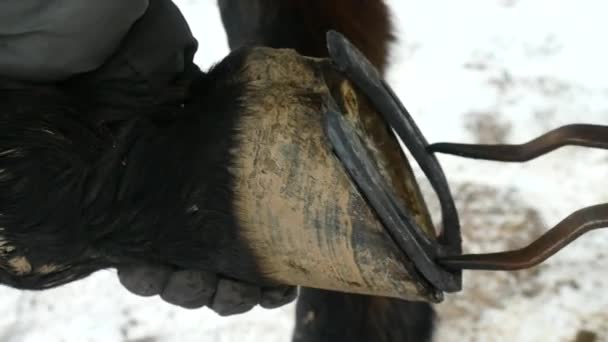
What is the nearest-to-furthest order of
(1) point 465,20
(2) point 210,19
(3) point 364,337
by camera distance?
1. (3) point 364,337
2. (1) point 465,20
3. (2) point 210,19

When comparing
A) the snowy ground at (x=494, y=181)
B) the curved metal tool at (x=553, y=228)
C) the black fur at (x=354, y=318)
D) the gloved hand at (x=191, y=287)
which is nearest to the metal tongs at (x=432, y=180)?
the curved metal tool at (x=553, y=228)

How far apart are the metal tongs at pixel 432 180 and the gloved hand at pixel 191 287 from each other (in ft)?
0.49

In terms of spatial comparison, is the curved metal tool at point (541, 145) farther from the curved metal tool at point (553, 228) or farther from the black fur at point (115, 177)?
the black fur at point (115, 177)

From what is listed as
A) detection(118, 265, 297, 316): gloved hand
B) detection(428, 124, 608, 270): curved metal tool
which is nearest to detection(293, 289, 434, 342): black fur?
detection(118, 265, 297, 316): gloved hand

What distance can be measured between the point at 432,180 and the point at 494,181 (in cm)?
80

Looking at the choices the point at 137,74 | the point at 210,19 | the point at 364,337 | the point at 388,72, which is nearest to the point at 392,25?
the point at 388,72

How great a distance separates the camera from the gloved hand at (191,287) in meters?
0.56

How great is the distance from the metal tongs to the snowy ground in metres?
0.61

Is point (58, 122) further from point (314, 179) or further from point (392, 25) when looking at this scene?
point (392, 25)

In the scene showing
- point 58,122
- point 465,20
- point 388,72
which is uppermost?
point 465,20

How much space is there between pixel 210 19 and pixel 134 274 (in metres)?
1.20

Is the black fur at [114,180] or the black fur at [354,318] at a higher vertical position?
the black fur at [114,180]

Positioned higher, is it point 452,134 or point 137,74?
point 452,134

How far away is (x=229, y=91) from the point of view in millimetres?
510
